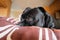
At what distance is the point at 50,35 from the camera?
428 millimetres

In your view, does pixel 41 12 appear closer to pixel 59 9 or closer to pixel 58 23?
pixel 58 23

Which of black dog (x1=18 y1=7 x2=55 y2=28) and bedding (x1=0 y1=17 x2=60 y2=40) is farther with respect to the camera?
black dog (x1=18 y1=7 x2=55 y2=28)

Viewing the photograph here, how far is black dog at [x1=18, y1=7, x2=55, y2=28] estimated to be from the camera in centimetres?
62

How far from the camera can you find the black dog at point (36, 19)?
2.04 feet

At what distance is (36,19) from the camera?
0.65m

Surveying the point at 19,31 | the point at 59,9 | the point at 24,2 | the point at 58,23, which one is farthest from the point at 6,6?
the point at 19,31

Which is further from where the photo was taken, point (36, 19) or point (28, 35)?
point (36, 19)

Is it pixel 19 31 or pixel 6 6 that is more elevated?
pixel 6 6

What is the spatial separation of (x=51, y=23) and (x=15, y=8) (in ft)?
7.64

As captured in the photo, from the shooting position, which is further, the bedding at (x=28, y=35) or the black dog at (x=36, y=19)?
the black dog at (x=36, y=19)

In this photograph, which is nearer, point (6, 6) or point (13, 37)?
point (13, 37)

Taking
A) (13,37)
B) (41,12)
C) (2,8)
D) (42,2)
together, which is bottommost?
(13,37)

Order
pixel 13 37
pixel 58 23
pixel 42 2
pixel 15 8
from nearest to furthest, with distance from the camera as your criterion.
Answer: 1. pixel 13 37
2. pixel 58 23
3. pixel 42 2
4. pixel 15 8

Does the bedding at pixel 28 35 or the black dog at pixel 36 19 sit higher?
the black dog at pixel 36 19
